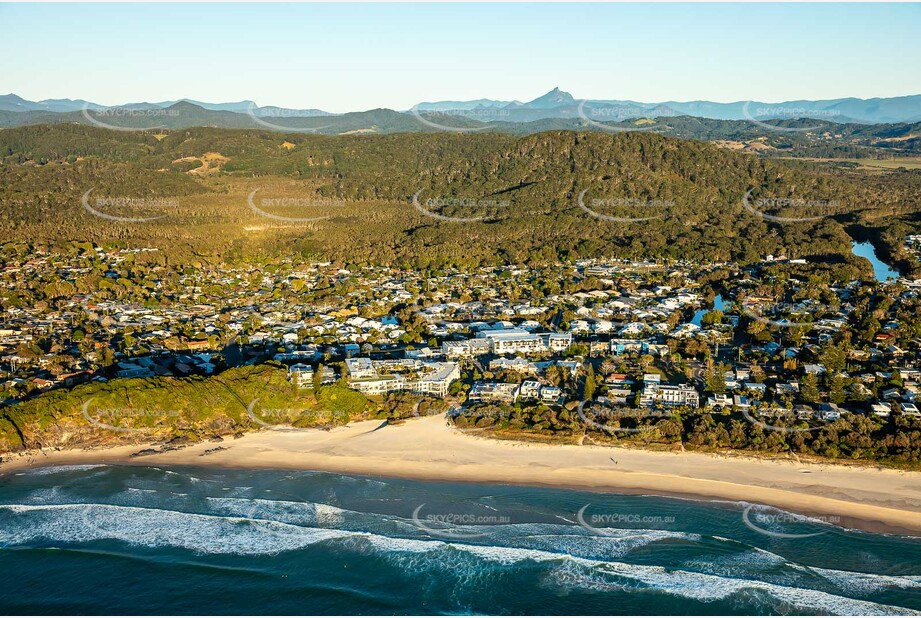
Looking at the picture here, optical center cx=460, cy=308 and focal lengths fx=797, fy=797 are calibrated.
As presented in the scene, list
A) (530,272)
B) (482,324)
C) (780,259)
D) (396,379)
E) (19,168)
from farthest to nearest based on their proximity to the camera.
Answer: (19,168) < (780,259) < (530,272) < (482,324) < (396,379)

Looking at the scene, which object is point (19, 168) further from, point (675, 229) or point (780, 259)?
point (780, 259)

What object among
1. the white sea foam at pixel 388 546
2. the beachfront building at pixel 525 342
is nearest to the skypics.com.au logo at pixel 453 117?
the beachfront building at pixel 525 342

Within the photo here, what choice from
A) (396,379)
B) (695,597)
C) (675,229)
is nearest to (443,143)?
(675,229)

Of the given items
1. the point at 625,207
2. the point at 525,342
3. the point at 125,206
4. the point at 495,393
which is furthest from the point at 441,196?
the point at 495,393

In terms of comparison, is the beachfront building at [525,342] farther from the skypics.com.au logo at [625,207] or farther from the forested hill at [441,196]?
the skypics.com.au logo at [625,207]

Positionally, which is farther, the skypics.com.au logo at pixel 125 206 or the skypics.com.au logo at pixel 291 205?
the skypics.com.au logo at pixel 291 205

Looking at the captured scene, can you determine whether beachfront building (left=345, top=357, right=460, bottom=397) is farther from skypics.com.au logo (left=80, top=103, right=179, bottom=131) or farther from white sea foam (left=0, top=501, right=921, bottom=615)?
skypics.com.au logo (left=80, top=103, right=179, bottom=131)
